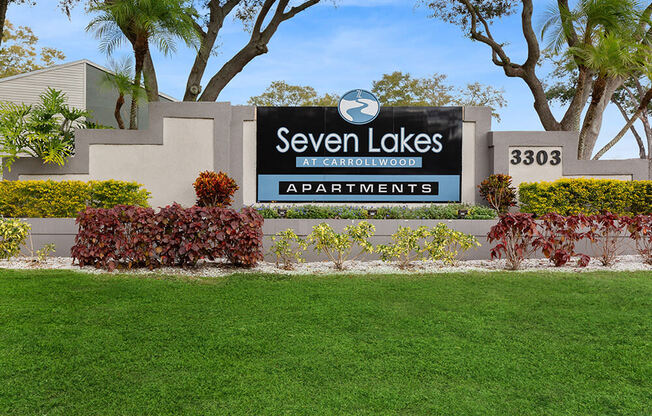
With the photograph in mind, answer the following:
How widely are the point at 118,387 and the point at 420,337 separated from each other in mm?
2622

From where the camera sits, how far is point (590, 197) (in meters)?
9.95

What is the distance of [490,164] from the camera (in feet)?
35.4

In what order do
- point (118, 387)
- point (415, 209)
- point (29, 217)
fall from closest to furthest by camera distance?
1. point (118, 387)
2. point (29, 217)
3. point (415, 209)

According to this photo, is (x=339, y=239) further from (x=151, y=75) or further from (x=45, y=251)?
(x=151, y=75)

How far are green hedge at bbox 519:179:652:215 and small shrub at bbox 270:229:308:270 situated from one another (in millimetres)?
5067

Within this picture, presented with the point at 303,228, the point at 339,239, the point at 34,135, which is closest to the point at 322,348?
the point at 339,239

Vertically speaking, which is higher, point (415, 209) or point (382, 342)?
point (415, 209)

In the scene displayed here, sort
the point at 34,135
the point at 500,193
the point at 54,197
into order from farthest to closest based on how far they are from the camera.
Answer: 1. the point at 500,193
2. the point at 34,135
3. the point at 54,197

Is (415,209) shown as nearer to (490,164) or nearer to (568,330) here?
(490,164)

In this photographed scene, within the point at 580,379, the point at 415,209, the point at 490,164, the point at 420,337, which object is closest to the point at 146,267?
the point at 420,337

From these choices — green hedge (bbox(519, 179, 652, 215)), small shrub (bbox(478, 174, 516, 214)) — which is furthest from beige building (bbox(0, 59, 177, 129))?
green hedge (bbox(519, 179, 652, 215))

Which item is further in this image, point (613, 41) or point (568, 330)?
point (613, 41)

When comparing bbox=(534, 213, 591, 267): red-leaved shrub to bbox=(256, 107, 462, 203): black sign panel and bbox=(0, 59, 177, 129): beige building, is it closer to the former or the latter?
bbox=(256, 107, 462, 203): black sign panel

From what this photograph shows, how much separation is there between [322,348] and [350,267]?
12.6ft
